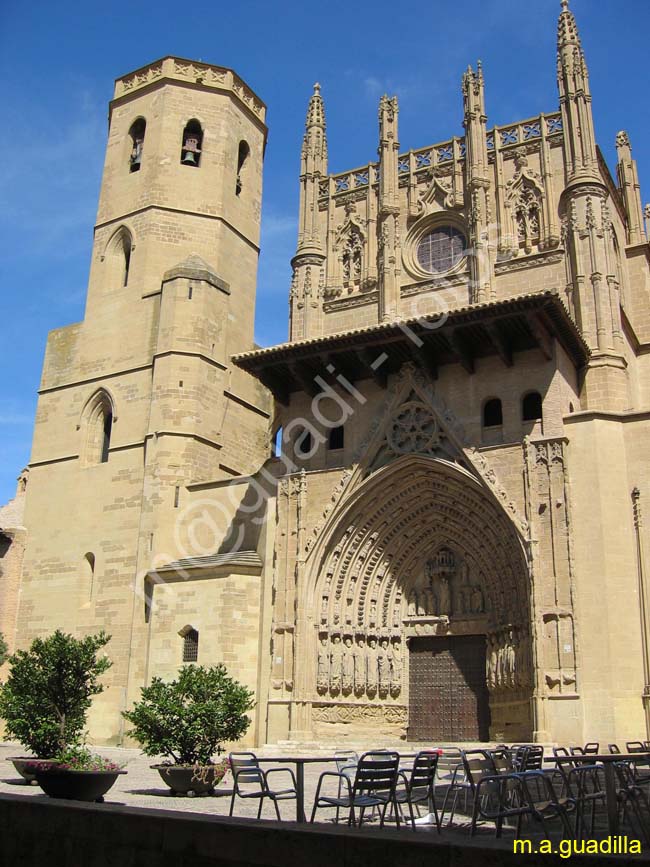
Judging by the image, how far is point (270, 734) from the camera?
17.2 metres

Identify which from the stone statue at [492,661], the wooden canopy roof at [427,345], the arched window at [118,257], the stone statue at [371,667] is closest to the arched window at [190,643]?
the stone statue at [371,667]

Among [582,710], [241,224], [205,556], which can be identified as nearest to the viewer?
[582,710]

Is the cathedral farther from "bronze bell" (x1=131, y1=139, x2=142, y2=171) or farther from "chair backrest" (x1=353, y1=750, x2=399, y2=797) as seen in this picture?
"chair backrest" (x1=353, y1=750, x2=399, y2=797)

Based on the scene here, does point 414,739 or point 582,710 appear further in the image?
point 414,739

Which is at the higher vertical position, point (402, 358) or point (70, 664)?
point (402, 358)

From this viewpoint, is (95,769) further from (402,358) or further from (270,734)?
(402,358)

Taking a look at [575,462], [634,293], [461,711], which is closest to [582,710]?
[461,711]

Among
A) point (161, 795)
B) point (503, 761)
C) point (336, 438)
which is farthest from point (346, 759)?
point (336, 438)

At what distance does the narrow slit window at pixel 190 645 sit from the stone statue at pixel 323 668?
270 centimetres

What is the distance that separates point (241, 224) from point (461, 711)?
15.3 meters

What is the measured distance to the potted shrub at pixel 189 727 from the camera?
33.6ft

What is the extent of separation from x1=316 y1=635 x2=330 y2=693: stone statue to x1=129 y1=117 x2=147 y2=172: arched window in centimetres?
1529

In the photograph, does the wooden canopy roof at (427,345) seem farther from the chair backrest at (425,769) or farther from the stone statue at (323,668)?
the chair backrest at (425,769)

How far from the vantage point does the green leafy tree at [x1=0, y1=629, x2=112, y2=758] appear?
36.3 feet
